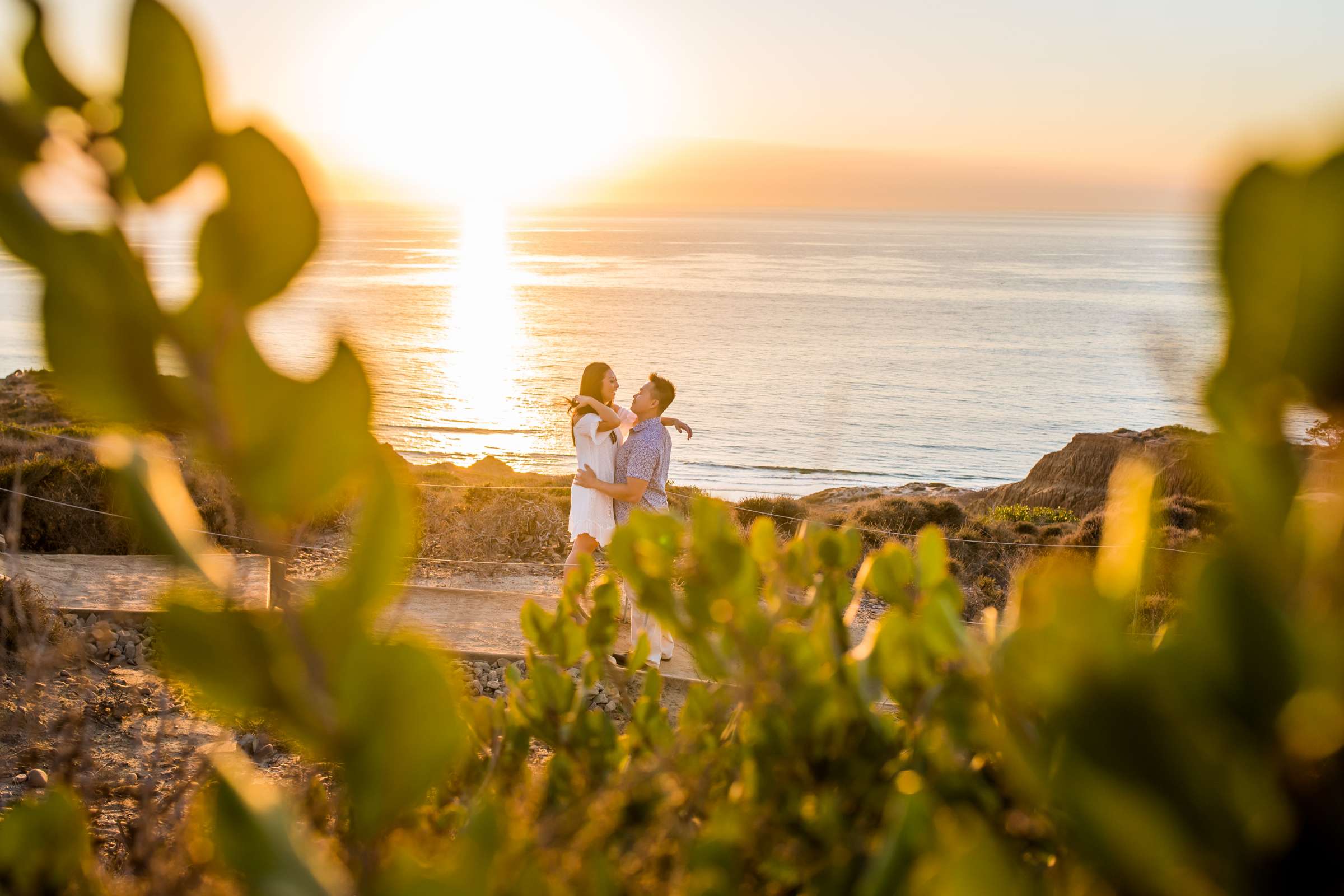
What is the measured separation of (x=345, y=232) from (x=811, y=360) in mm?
51294

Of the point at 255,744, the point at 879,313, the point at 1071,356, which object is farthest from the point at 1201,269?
the point at 879,313

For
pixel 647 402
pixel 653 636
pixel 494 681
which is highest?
pixel 647 402

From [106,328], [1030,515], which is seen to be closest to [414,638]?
[106,328]

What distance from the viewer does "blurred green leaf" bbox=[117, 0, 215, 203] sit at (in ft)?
1.08

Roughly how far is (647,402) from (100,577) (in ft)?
18.2

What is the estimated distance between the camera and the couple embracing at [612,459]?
6.72m

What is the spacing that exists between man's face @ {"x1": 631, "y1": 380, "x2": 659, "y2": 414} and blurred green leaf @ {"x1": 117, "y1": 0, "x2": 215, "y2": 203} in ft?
21.0

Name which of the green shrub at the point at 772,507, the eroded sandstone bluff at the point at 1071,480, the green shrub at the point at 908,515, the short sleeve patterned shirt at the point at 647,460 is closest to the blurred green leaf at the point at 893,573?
the short sleeve patterned shirt at the point at 647,460

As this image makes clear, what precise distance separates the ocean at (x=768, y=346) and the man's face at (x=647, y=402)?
172 centimetres

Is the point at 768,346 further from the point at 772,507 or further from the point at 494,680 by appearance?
the point at 494,680

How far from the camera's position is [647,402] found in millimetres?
6793

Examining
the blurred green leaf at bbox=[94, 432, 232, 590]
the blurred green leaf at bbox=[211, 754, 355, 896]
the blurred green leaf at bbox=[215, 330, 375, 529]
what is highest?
the blurred green leaf at bbox=[215, 330, 375, 529]

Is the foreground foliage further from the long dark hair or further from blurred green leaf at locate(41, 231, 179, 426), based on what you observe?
the long dark hair

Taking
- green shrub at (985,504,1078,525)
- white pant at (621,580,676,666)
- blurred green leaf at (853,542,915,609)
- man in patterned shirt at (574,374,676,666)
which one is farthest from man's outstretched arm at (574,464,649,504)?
green shrub at (985,504,1078,525)
